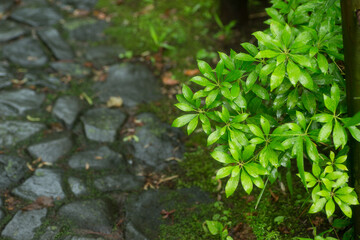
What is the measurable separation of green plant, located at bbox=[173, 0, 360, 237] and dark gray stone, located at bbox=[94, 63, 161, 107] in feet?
6.12

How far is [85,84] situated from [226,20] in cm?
170

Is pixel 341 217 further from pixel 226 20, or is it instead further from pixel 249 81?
pixel 226 20

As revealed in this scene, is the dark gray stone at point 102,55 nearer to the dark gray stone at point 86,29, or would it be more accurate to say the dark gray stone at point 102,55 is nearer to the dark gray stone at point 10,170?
the dark gray stone at point 86,29

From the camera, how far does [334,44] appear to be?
1.86 metres

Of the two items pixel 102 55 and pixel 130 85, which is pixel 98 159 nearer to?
pixel 130 85

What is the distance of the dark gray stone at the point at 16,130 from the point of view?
3.17 metres

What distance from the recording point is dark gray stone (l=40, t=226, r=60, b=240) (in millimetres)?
2430

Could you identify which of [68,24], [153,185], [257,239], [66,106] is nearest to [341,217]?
[257,239]

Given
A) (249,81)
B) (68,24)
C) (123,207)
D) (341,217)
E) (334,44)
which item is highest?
(334,44)

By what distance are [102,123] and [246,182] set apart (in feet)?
6.48

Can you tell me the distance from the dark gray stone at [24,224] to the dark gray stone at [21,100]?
1.18 metres

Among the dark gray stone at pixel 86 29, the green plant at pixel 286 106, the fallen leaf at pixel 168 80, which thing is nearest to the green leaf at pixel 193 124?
the green plant at pixel 286 106

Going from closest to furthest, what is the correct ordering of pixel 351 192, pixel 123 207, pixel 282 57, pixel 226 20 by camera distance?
1. pixel 282 57
2. pixel 351 192
3. pixel 123 207
4. pixel 226 20

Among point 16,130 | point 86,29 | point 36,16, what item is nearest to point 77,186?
point 16,130
